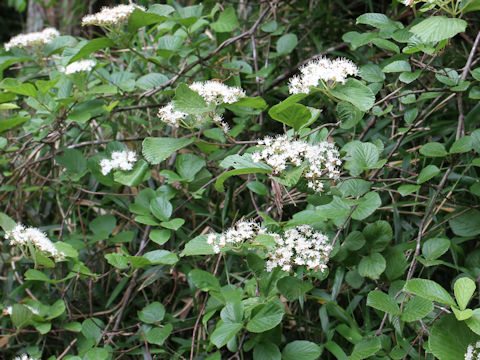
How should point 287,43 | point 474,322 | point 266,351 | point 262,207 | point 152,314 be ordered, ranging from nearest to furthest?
point 474,322 < point 266,351 < point 152,314 < point 262,207 < point 287,43

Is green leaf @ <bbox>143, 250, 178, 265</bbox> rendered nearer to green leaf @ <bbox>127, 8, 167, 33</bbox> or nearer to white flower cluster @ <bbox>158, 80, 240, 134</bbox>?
white flower cluster @ <bbox>158, 80, 240, 134</bbox>

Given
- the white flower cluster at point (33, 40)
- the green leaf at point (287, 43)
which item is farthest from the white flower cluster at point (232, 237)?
the white flower cluster at point (33, 40)

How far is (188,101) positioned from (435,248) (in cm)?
62

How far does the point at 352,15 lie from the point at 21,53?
1.18 metres

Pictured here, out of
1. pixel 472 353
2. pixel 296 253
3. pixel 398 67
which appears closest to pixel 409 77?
pixel 398 67

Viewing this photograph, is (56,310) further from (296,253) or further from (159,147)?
(296,253)

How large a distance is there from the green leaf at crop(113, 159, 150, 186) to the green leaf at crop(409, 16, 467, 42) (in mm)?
677

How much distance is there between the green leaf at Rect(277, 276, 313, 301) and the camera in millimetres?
937

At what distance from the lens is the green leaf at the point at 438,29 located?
0.86m

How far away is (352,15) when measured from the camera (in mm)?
1834

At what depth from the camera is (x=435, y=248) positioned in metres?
1.05

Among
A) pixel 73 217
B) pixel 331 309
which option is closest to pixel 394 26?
pixel 331 309

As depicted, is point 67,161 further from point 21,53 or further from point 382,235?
point 382,235

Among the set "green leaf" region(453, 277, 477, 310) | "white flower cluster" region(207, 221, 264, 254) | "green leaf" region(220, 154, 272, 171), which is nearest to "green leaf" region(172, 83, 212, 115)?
"green leaf" region(220, 154, 272, 171)
